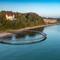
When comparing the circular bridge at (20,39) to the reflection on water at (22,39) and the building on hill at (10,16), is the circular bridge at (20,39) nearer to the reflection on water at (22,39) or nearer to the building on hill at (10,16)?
the reflection on water at (22,39)

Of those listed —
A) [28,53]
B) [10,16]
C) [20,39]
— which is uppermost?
[10,16]

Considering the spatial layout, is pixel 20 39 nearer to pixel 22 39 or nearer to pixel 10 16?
pixel 22 39

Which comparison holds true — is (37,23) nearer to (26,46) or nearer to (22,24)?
(22,24)

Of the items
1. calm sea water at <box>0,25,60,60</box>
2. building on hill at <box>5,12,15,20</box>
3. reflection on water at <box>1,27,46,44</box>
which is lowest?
reflection on water at <box>1,27,46,44</box>

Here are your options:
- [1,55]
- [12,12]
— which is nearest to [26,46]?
[1,55]

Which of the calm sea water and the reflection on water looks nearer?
the calm sea water

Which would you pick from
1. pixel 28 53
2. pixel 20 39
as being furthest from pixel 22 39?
pixel 28 53

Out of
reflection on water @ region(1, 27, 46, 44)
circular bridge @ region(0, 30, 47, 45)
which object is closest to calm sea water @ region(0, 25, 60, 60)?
circular bridge @ region(0, 30, 47, 45)

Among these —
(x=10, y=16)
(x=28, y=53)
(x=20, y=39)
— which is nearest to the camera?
(x=28, y=53)

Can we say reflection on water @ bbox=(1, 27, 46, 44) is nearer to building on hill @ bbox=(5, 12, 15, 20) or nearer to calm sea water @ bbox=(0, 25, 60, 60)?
calm sea water @ bbox=(0, 25, 60, 60)

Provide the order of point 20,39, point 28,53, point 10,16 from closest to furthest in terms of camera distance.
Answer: point 28,53 < point 20,39 < point 10,16

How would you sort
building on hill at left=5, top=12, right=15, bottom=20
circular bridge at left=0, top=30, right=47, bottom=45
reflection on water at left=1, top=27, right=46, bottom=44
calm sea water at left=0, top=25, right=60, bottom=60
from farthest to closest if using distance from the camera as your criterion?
building on hill at left=5, top=12, right=15, bottom=20, reflection on water at left=1, top=27, right=46, bottom=44, circular bridge at left=0, top=30, right=47, bottom=45, calm sea water at left=0, top=25, right=60, bottom=60
